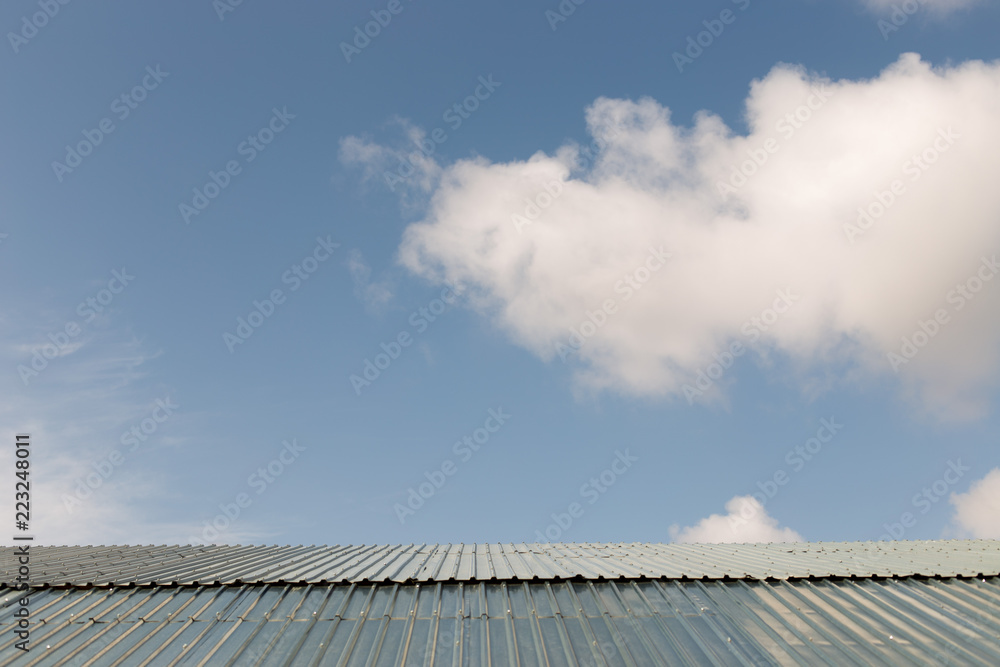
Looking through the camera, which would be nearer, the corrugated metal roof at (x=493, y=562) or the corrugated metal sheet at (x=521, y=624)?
the corrugated metal sheet at (x=521, y=624)

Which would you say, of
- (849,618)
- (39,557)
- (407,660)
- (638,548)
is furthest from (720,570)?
(39,557)

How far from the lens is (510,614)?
64.1ft

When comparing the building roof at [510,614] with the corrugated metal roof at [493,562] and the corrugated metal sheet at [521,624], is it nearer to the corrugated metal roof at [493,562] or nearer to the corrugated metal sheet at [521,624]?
the corrugated metal sheet at [521,624]

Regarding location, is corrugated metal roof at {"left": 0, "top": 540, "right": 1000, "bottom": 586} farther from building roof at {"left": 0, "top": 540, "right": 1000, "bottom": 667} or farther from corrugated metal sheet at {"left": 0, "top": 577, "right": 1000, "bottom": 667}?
corrugated metal sheet at {"left": 0, "top": 577, "right": 1000, "bottom": 667}

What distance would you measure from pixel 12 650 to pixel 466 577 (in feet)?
46.2

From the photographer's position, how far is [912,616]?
20312mm

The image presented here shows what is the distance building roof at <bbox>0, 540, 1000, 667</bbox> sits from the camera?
1772 cm

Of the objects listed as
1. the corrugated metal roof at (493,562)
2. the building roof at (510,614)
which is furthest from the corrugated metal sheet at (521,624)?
the corrugated metal roof at (493,562)

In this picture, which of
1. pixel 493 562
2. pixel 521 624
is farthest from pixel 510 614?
pixel 493 562

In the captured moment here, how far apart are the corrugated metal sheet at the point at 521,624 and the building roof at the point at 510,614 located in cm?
6

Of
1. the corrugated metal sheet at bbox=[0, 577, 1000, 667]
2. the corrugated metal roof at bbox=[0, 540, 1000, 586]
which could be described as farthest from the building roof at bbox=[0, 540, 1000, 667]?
the corrugated metal roof at bbox=[0, 540, 1000, 586]

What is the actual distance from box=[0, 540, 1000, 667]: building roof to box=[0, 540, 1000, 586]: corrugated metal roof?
0.24 m

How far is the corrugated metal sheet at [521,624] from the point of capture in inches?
694

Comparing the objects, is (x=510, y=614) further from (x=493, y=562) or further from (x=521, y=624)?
(x=493, y=562)
